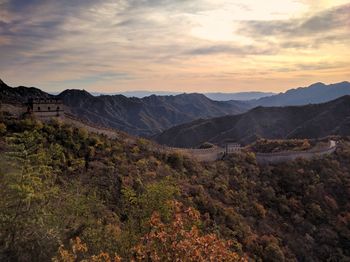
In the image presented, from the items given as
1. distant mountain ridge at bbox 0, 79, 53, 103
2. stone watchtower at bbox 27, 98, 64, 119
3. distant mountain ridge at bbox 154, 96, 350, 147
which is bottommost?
distant mountain ridge at bbox 154, 96, 350, 147

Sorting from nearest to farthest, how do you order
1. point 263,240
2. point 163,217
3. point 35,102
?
point 163,217 < point 263,240 < point 35,102

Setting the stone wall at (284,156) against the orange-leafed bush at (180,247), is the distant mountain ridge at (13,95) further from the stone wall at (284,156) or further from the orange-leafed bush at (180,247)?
the orange-leafed bush at (180,247)

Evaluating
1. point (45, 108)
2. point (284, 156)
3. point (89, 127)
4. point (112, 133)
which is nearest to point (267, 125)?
point (284, 156)

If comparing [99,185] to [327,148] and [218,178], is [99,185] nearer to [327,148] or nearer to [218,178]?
[218,178]

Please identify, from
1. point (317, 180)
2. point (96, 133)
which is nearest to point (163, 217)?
point (96, 133)

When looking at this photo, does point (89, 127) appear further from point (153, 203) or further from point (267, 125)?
point (267, 125)

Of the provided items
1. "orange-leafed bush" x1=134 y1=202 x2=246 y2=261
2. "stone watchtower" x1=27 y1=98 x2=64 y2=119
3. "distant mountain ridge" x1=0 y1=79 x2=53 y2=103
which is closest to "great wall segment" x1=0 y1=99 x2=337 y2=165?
"stone watchtower" x1=27 y1=98 x2=64 y2=119

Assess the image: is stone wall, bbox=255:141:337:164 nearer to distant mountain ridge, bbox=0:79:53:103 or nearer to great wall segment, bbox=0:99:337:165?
great wall segment, bbox=0:99:337:165
